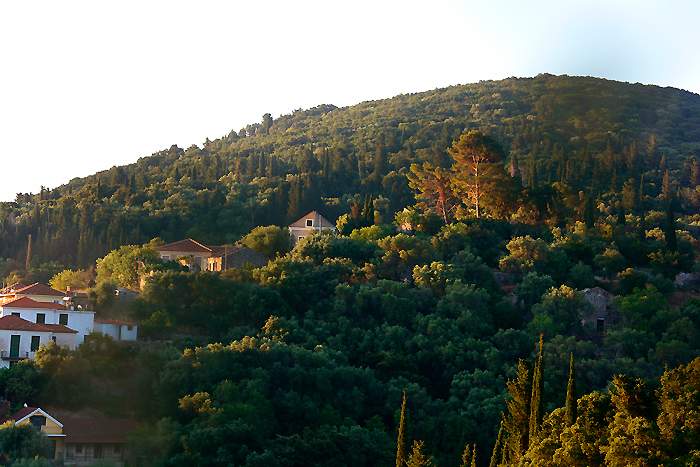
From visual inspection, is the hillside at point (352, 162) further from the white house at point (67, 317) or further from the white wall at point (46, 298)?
the white house at point (67, 317)

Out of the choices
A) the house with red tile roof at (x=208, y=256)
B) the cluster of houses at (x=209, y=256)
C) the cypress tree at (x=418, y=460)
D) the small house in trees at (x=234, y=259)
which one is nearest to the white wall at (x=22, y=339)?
the cluster of houses at (x=209, y=256)

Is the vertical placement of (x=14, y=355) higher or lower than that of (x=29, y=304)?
lower

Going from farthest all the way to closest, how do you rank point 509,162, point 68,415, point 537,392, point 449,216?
point 509,162 → point 449,216 → point 68,415 → point 537,392

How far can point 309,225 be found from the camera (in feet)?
264

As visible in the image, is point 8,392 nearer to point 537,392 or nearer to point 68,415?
point 68,415

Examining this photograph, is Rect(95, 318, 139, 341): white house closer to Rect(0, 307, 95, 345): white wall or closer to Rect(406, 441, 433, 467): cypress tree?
Rect(0, 307, 95, 345): white wall

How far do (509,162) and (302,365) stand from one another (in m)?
Answer: 46.3

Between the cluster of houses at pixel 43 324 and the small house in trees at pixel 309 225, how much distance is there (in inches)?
768

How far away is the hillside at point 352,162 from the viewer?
83500 millimetres

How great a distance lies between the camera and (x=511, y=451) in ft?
132

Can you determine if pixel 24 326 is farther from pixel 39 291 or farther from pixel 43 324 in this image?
pixel 39 291

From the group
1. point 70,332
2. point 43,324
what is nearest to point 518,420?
point 70,332

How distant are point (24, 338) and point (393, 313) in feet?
52.4

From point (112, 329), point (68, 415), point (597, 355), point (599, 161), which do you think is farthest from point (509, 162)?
point (68, 415)
